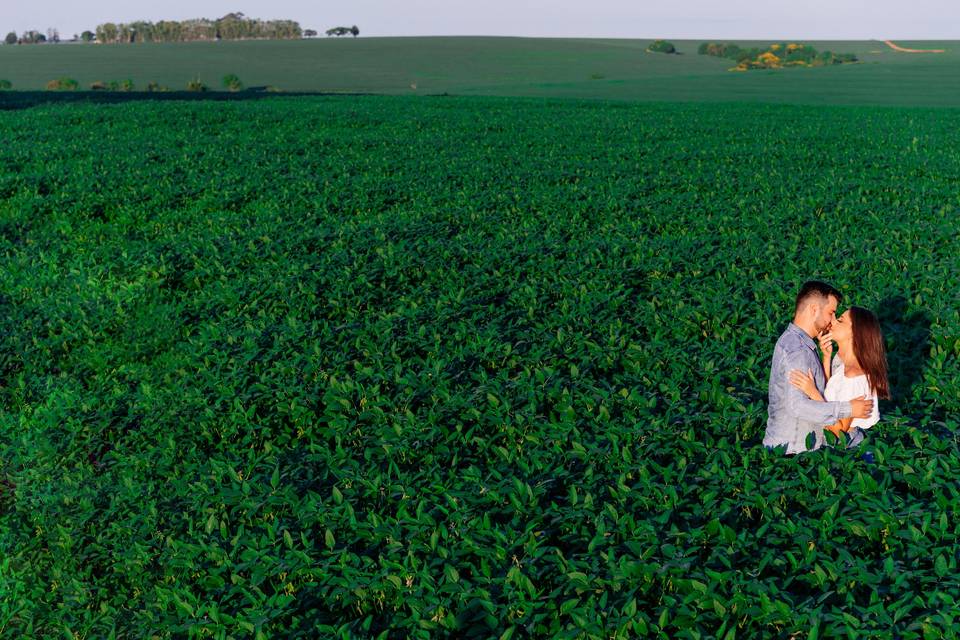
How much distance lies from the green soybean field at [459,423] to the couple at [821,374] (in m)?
0.29

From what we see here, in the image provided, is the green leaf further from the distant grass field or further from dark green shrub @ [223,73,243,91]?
dark green shrub @ [223,73,243,91]

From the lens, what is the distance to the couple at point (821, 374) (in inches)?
235

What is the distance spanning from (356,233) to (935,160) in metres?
19.6

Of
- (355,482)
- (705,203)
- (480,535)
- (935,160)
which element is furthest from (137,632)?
(935,160)

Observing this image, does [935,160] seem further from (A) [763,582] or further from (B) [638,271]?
(A) [763,582]

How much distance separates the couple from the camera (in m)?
5.97

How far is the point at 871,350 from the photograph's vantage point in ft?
19.5

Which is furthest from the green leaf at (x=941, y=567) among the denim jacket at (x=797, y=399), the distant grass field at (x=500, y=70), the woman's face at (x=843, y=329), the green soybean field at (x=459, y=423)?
the distant grass field at (x=500, y=70)

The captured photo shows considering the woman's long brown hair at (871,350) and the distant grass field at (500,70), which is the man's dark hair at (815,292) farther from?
the distant grass field at (500,70)

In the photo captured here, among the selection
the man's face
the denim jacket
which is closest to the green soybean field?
the denim jacket

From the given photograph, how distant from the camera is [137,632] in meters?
5.15

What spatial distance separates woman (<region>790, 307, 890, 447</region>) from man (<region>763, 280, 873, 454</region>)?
0.23 ft

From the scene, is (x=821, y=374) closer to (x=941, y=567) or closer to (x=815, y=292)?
(x=815, y=292)

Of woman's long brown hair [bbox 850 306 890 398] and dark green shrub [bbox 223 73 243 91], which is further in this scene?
dark green shrub [bbox 223 73 243 91]
